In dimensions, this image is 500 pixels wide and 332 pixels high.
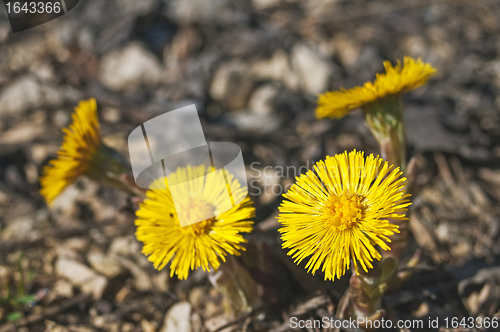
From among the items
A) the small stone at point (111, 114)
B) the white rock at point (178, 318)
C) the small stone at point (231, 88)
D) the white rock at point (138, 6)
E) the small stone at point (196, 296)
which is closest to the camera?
the white rock at point (178, 318)

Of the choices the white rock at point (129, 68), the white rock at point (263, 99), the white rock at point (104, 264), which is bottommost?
the white rock at point (104, 264)

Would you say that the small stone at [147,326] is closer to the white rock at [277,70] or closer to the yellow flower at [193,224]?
the yellow flower at [193,224]

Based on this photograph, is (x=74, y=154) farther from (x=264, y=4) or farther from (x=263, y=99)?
(x=264, y=4)

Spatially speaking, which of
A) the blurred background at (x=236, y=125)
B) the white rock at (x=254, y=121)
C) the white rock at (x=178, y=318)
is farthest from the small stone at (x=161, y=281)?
the white rock at (x=254, y=121)

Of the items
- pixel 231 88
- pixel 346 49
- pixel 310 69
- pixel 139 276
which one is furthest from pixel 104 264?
pixel 346 49

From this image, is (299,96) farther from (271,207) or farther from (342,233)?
(342,233)

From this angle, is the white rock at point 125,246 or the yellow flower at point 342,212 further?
the white rock at point 125,246
